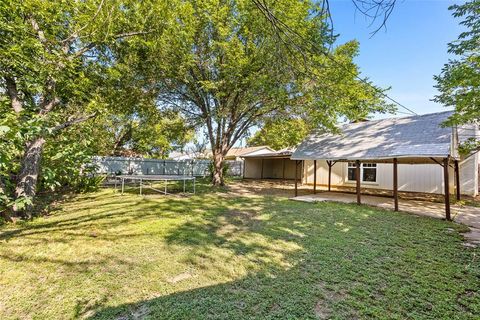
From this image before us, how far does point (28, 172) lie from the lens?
6031 mm

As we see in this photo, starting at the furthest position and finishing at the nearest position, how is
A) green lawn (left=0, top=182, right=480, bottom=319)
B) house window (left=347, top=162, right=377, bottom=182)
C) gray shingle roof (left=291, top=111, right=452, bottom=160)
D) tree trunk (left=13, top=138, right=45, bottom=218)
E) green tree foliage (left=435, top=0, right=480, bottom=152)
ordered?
house window (left=347, top=162, right=377, bottom=182), gray shingle roof (left=291, top=111, right=452, bottom=160), green tree foliage (left=435, top=0, right=480, bottom=152), tree trunk (left=13, top=138, right=45, bottom=218), green lawn (left=0, top=182, right=480, bottom=319)

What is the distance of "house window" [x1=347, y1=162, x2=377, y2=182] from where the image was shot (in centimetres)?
1429

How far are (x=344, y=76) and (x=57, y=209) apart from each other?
34.3 ft

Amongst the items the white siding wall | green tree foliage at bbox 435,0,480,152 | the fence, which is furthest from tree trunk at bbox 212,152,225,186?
green tree foliage at bbox 435,0,480,152

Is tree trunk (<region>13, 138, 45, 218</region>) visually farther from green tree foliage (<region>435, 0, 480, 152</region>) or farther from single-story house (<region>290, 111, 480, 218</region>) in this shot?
green tree foliage (<region>435, 0, 480, 152</region>)

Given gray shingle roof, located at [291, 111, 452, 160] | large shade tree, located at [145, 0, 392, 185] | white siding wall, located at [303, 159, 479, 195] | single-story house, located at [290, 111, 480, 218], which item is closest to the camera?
gray shingle roof, located at [291, 111, 452, 160]

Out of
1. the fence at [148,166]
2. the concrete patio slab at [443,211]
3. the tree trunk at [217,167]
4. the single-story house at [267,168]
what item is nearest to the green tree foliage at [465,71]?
the concrete patio slab at [443,211]

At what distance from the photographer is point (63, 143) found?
6746 millimetres

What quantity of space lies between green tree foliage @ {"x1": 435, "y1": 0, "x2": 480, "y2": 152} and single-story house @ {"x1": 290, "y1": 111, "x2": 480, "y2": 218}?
33.9 inches

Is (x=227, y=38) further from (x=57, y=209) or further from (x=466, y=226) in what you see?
(x=466, y=226)

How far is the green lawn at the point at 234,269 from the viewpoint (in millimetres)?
2648

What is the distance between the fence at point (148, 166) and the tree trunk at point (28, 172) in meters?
8.95

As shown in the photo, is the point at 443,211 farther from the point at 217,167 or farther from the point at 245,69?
the point at 217,167

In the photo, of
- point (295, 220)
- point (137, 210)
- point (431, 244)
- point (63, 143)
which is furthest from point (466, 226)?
point (63, 143)
